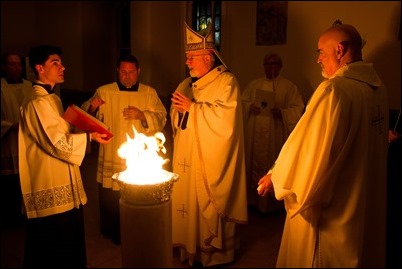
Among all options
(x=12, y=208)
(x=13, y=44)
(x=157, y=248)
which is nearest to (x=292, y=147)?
(x=157, y=248)

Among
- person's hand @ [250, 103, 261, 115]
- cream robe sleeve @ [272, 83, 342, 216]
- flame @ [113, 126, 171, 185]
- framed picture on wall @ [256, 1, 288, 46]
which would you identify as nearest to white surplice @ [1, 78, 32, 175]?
person's hand @ [250, 103, 261, 115]

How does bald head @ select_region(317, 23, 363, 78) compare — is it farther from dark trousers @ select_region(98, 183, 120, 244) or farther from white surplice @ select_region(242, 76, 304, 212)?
white surplice @ select_region(242, 76, 304, 212)

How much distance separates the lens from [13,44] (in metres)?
8.80

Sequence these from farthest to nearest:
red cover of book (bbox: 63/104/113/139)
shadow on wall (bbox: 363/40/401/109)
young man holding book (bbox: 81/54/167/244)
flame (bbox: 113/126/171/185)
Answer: shadow on wall (bbox: 363/40/401/109) < young man holding book (bbox: 81/54/167/244) < red cover of book (bbox: 63/104/113/139) < flame (bbox: 113/126/171/185)

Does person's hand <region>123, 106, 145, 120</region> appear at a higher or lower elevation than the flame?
lower

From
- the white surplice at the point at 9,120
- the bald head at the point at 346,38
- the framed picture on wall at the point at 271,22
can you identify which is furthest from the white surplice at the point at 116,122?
the framed picture on wall at the point at 271,22

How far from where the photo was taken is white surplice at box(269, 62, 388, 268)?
188 centimetres

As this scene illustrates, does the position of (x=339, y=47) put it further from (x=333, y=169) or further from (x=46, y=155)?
(x=46, y=155)

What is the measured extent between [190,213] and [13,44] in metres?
7.13

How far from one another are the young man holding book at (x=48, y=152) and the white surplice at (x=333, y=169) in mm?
1453

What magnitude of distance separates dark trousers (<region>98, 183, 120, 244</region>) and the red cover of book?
1.62 metres

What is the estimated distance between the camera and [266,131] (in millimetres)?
5355

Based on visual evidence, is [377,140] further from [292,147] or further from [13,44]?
[13,44]

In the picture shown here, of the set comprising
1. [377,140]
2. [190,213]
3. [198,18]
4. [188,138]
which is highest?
[198,18]
